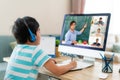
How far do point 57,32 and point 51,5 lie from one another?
487 millimetres

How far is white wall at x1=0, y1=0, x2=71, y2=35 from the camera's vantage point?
2.89m

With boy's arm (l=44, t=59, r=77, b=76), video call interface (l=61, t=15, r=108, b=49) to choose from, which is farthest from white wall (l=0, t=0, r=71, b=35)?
boy's arm (l=44, t=59, r=77, b=76)

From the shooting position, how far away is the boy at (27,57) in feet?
4.26

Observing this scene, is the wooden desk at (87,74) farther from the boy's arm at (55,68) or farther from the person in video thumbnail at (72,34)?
the person in video thumbnail at (72,34)

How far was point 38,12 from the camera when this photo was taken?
3227 millimetres

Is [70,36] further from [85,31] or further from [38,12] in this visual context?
[38,12]

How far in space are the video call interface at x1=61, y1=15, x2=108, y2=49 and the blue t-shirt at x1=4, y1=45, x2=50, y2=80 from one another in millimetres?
455

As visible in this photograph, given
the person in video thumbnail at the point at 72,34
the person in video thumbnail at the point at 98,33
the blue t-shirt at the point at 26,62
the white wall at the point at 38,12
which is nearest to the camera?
the blue t-shirt at the point at 26,62

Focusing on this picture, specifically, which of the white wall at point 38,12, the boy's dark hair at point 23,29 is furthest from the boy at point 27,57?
the white wall at point 38,12

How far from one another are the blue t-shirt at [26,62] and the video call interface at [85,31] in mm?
455

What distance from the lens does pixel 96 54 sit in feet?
5.03

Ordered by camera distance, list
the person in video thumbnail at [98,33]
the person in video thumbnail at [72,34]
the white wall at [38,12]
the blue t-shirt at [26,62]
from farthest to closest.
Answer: the white wall at [38,12]
the person in video thumbnail at [72,34]
the person in video thumbnail at [98,33]
the blue t-shirt at [26,62]

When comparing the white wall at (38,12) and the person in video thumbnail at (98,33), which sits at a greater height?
the white wall at (38,12)

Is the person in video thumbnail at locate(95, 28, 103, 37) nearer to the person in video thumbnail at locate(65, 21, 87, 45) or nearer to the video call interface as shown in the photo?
the video call interface
